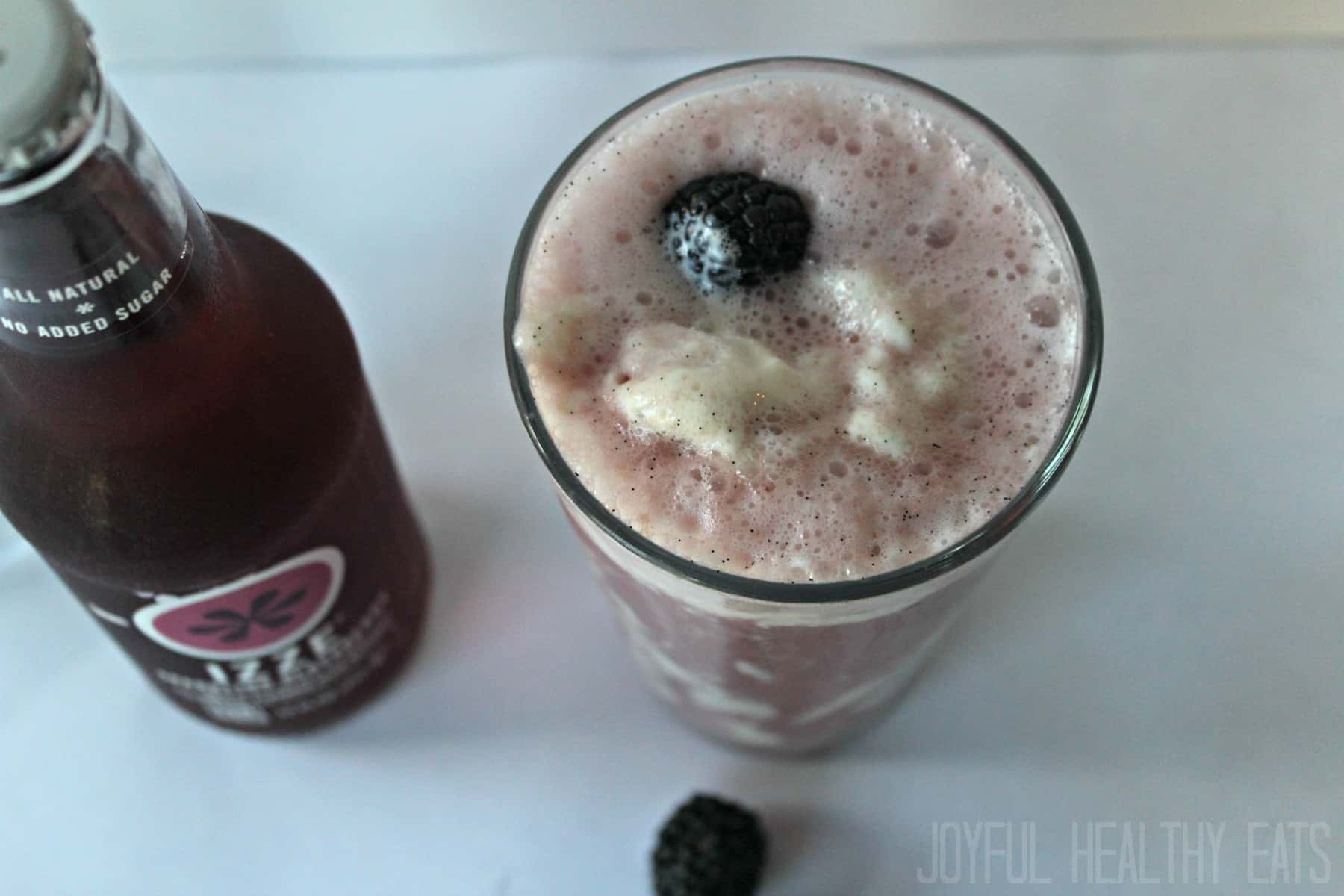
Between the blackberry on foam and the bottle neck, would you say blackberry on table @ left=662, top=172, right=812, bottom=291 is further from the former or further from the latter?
the bottle neck

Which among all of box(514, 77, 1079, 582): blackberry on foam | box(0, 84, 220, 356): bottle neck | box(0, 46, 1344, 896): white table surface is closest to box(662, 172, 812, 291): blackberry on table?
box(514, 77, 1079, 582): blackberry on foam

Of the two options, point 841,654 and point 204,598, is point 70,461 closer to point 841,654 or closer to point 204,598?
point 204,598

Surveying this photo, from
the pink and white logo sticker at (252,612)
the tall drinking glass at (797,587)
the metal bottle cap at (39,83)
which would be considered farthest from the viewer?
the pink and white logo sticker at (252,612)

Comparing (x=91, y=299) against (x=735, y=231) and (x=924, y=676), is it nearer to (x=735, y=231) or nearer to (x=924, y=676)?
(x=735, y=231)

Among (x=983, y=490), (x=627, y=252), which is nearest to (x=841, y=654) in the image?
(x=983, y=490)

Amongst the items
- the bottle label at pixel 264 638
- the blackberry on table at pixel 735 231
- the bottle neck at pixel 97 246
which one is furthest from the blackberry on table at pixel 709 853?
the bottle neck at pixel 97 246

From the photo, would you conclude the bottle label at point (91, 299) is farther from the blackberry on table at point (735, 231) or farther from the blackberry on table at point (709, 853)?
the blackberry on table at point (709, 853)
